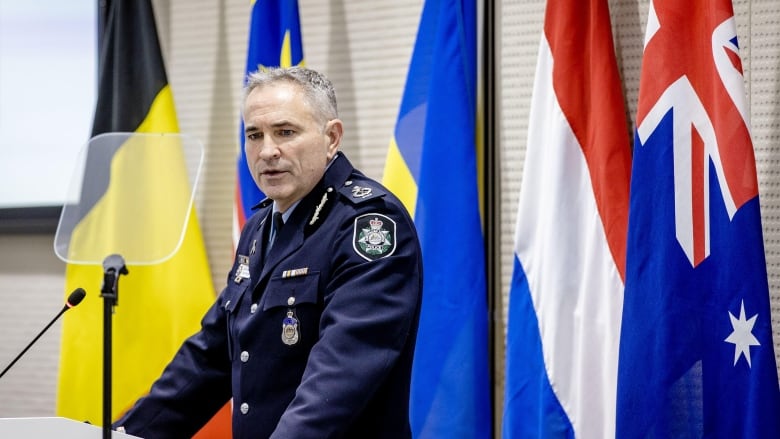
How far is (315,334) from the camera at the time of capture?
1856mm

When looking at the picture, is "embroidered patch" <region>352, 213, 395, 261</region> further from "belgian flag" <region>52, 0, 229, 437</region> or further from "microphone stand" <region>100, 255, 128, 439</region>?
"belgian flag" <region>52, 0, 229, 437</region>

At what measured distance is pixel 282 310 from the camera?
1.89 m

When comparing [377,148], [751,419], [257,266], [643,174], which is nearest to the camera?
[257,266]

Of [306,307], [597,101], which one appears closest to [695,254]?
[597,101]

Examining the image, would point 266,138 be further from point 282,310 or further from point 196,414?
point 196,414

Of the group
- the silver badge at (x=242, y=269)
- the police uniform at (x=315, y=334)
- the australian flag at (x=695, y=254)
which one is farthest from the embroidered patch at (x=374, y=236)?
the australian flag at (x=695, y=254)

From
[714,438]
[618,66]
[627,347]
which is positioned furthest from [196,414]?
[618,66]

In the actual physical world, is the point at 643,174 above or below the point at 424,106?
below

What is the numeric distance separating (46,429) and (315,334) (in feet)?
1.72

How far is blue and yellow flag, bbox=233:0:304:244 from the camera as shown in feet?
9.99

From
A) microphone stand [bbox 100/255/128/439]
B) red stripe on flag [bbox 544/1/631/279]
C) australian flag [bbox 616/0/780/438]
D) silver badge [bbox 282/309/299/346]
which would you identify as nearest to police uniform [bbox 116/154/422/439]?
silver badge [bbox 282/309/299/346]

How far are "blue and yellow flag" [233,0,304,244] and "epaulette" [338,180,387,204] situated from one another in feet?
3.79

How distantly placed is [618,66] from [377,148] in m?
0.83

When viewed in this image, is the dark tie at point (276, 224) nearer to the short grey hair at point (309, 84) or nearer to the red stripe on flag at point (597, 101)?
the short grey hair at point (309, 84)
